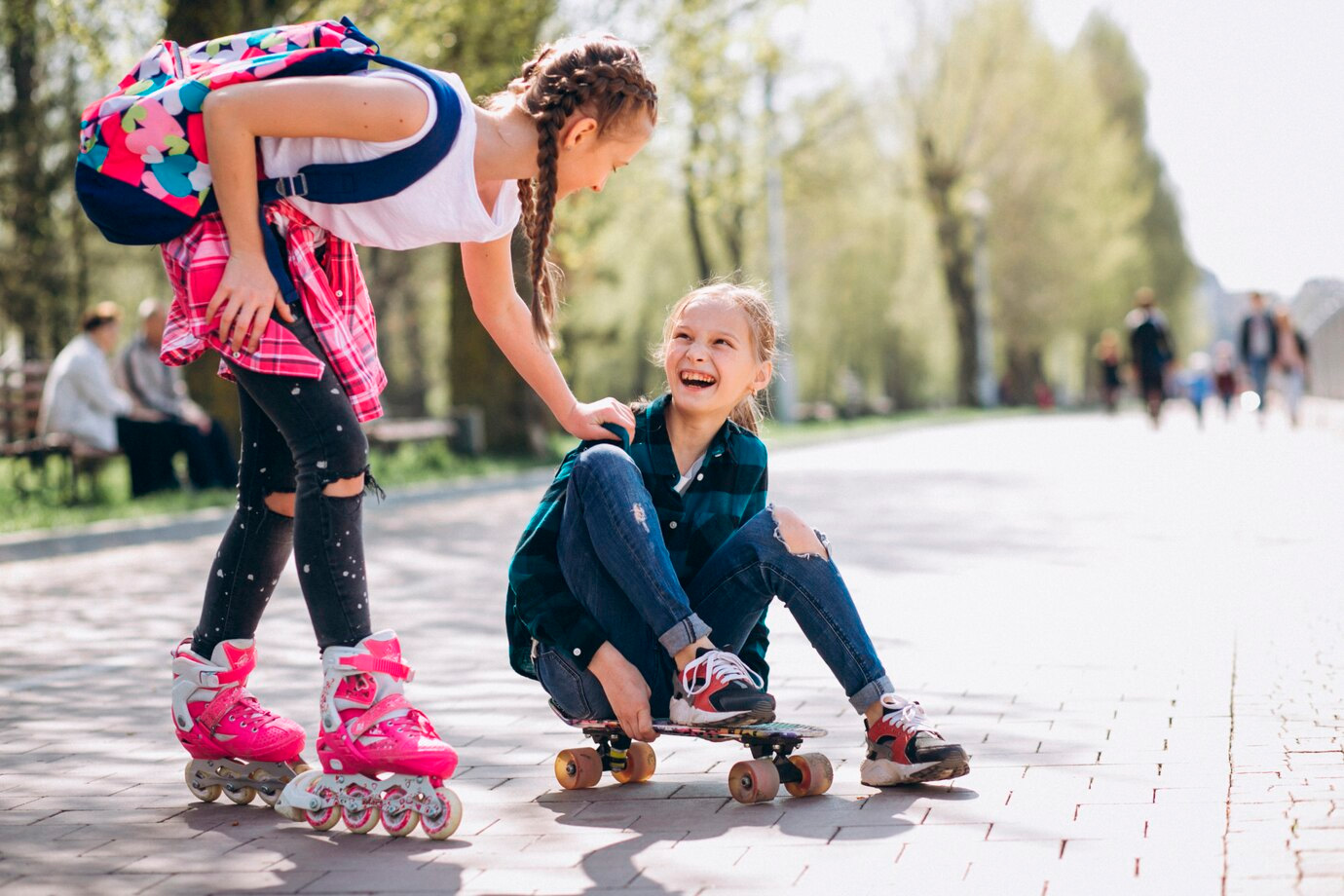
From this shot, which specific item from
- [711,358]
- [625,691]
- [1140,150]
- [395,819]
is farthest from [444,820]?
[1140,150]

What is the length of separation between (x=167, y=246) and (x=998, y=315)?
154 feet

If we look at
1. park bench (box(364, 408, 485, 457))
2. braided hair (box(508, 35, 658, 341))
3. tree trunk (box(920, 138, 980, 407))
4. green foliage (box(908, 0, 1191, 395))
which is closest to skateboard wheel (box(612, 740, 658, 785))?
braided hair (box(508, 35, 658, 341))

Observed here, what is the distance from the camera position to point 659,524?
3.78 metres

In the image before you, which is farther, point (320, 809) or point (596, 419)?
point (596, 419)

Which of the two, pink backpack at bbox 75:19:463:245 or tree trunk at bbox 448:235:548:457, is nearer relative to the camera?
pink backpack at bbox 75:19:463:245

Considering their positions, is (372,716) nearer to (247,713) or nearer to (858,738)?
(247,713)

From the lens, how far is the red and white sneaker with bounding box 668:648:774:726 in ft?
11.3

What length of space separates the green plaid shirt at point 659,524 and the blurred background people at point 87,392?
9731mm

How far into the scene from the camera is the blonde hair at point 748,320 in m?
4.00

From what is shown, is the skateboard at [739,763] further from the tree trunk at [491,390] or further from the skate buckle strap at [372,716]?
the tree trunk at [491,390]

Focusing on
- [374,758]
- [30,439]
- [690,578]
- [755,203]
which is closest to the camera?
[374,758]

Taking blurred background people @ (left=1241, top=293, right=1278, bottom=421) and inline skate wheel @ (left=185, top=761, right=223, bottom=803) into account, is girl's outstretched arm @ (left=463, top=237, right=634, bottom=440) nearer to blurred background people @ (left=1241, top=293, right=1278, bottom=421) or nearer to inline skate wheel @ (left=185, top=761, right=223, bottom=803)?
inline skate wheel @ (left=185, top=761, right=223, bottom=803)

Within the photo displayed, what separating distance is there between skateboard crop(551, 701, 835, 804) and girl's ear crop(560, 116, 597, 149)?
3.88 ft

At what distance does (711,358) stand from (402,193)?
84 centimetres
